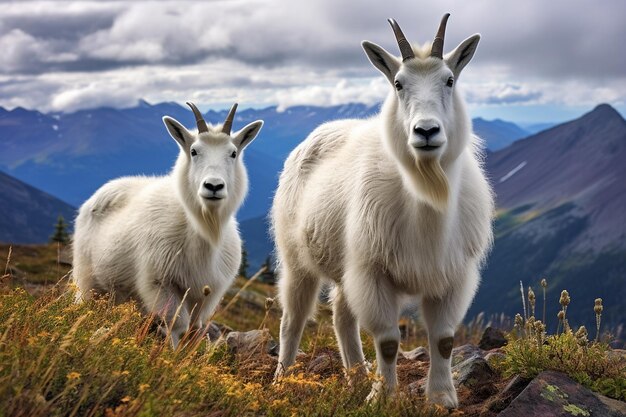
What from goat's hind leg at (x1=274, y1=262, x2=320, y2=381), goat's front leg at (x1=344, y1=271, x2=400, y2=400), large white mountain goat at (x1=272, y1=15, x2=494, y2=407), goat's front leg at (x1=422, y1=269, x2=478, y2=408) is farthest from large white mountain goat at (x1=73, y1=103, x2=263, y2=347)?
goat's front leg at (x1=422, y1=269, x2=478, y2=408)

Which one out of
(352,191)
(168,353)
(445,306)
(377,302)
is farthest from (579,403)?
(168,353)

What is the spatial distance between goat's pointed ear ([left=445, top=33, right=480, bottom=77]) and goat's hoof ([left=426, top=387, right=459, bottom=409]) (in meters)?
3.18

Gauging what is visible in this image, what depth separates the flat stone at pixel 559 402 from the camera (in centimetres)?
Answer: 638

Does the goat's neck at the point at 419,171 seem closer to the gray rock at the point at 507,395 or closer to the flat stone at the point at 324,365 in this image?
the gray rock at the point at 507,395

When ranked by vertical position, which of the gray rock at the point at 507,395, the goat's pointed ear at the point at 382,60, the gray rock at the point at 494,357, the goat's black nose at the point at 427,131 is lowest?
the gray rock at the point at 494,357

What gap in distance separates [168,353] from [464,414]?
2.93 meters

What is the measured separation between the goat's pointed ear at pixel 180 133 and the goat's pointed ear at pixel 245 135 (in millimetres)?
644

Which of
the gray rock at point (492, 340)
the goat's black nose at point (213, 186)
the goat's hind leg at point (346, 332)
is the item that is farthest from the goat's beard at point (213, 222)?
the gray rock at point (492, 340)

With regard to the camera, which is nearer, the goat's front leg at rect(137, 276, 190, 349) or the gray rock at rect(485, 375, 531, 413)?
the gray rock at rect(485, 375, 531, 413)

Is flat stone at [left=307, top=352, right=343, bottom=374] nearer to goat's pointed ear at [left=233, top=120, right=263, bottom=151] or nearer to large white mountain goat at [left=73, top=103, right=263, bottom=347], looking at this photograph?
large white mountain goat at [left=73, top=103, right=263, bottom=347]

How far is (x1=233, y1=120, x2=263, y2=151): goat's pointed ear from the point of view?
33.4ft

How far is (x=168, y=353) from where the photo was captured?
6.15 metres

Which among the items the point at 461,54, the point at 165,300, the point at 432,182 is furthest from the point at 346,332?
the point at 461,54

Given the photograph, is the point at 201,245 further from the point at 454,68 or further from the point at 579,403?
the point at 579,403
